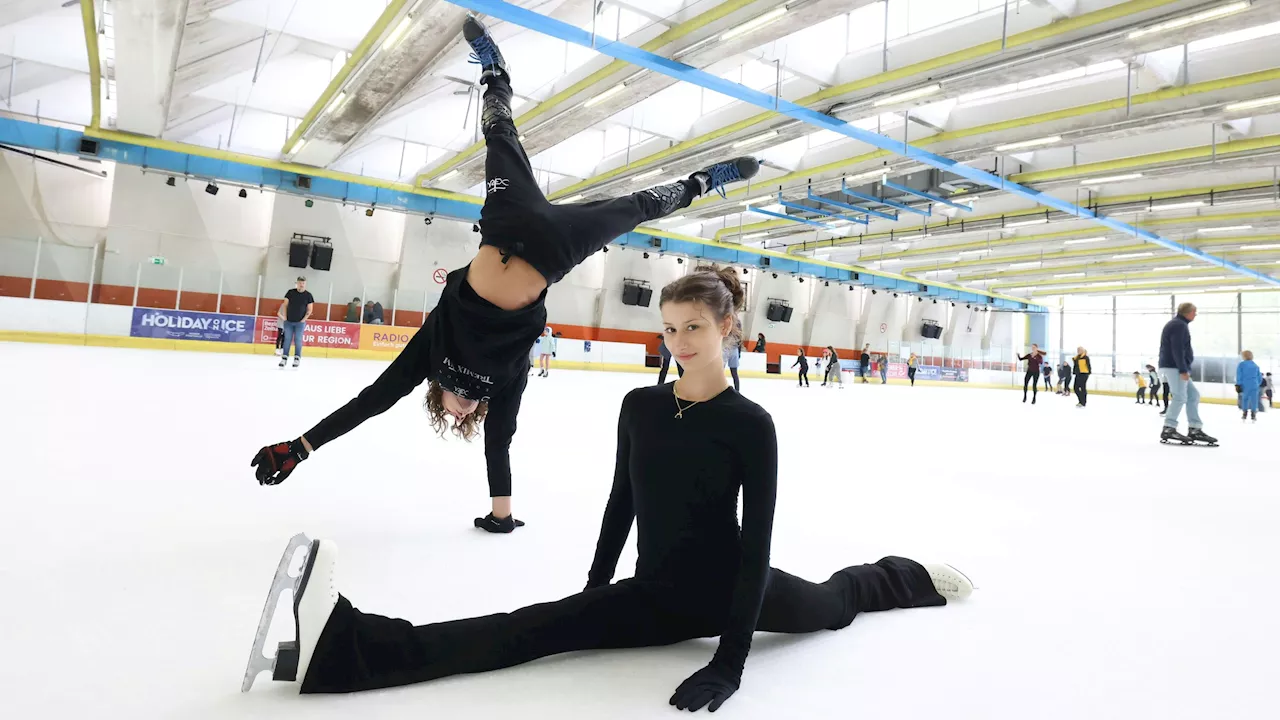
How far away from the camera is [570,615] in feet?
4.64

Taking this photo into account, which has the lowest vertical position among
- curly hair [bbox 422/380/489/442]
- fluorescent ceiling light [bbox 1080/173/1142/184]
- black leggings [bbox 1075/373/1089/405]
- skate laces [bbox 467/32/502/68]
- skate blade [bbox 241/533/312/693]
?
skate blade [bbox 241/533/312/693]

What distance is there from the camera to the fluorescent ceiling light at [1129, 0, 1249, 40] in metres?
6.97

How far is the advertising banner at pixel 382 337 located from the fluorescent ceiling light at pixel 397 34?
9022 mm

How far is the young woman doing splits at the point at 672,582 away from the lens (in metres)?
1.23

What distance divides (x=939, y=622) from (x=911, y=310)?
1337 inches

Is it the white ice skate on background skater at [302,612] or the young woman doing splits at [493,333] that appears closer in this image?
the white ice skate on background skater at [302,612]

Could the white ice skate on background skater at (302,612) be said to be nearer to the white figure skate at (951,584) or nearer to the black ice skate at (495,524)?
the black ice skate at (495,524)

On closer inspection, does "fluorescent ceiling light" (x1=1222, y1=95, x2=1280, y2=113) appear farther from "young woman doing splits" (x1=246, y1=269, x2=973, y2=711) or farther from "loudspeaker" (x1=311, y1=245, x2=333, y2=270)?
"loudspeaker" (x1=311, y1=245, x2=333, y2=270)

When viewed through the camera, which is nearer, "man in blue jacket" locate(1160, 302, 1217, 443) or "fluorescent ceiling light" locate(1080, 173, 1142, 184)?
"man in blue jacket" locate(1160, 302, 1217, 443)

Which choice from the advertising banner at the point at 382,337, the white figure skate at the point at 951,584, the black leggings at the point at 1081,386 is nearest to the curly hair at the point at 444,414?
the white figure skate at the point at 951,584

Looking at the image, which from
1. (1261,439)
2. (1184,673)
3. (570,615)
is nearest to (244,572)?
(570,615)

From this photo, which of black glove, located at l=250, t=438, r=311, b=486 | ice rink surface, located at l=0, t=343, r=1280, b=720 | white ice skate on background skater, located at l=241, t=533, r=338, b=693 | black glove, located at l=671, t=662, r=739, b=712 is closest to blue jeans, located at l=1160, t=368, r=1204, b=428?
ice rink surface, located at l=0, t=343, r=1280, b=720

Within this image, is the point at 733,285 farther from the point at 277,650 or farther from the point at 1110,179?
the point at 1110,179

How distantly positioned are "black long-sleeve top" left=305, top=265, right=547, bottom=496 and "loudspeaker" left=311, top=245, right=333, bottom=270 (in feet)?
57.9
